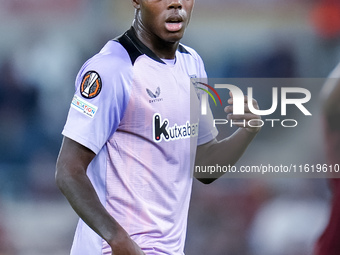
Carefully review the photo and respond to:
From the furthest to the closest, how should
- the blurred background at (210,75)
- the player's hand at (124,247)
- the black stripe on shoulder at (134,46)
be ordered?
the blurred background at (210,75) < the black stripe on shoulder at (134,46) < the player's hand at (124,247)

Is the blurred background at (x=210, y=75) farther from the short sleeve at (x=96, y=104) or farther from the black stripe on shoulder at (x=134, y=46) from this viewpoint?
the short sleeve at (x=96, y=104)

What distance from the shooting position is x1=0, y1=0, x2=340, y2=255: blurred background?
3469 millimetres

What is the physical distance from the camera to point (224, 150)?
6.98 ft

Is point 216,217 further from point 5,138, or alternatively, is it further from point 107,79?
point 107,79

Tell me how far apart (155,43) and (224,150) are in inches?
18.9

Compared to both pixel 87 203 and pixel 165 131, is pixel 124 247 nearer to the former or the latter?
pixel 87 203

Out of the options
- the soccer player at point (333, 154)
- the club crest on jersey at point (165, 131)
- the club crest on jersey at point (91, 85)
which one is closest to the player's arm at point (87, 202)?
the club crest on jersey at point (91, 85)

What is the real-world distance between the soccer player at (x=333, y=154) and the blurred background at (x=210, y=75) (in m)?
0.28

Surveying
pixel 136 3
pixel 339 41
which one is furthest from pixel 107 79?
pixel 339 41

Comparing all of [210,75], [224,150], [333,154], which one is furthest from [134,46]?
[210,75]

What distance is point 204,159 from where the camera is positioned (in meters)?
2.13

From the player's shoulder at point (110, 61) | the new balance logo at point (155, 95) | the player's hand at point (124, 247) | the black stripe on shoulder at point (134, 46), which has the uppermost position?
the black stripe on shoulder at point (134, 46)

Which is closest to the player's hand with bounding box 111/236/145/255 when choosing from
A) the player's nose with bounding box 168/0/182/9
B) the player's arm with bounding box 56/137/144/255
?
the player's arm with bounding box 56/137/144/255

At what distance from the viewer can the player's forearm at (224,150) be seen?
210cm
